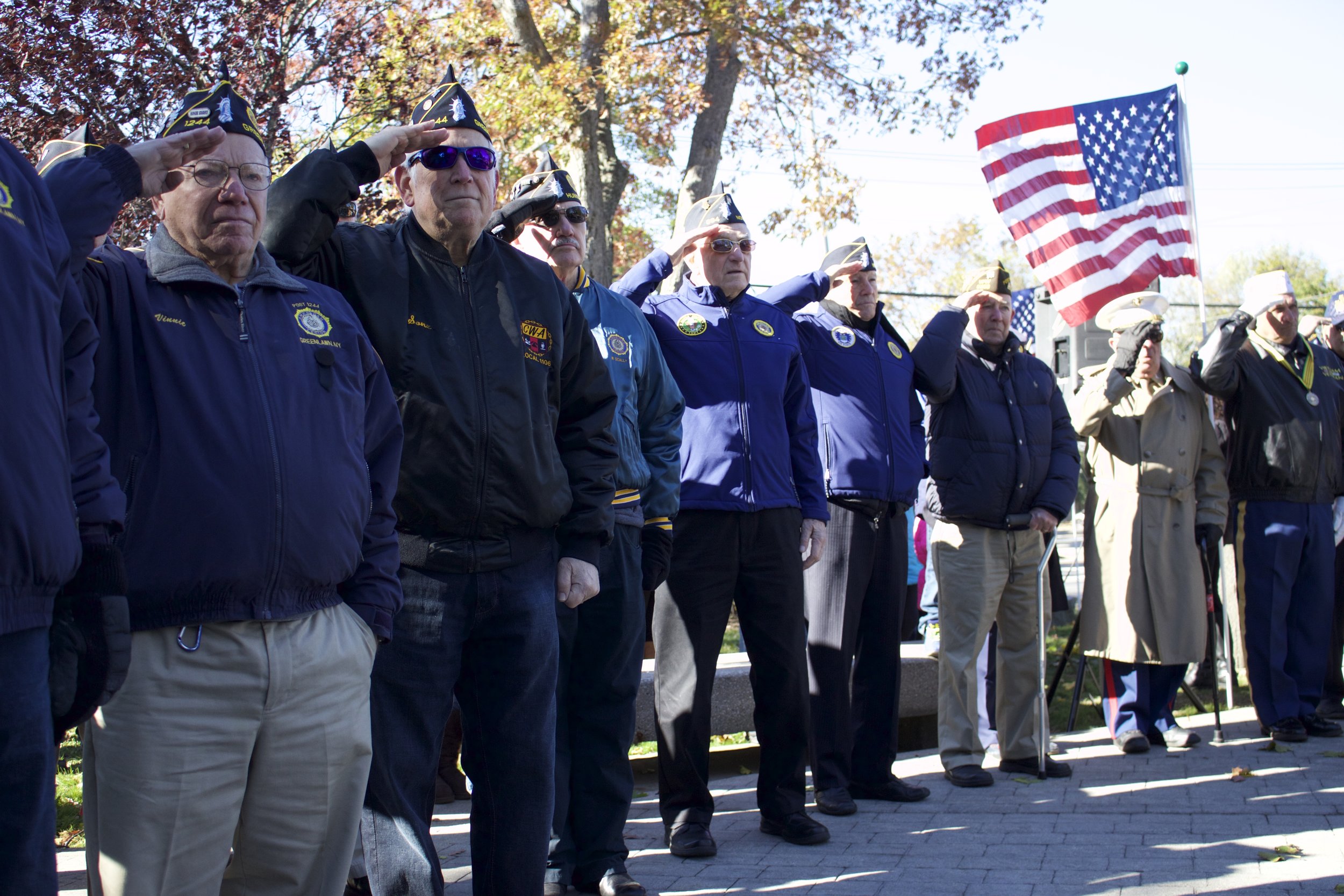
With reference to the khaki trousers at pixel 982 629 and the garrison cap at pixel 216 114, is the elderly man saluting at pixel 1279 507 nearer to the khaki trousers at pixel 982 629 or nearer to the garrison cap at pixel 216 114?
the khaki trousers at pixel 982 629

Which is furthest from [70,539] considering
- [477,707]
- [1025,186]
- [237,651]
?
[1025,186]

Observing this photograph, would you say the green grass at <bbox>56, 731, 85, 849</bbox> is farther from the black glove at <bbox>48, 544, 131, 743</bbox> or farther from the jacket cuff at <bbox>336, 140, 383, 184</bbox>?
the black glove at <bbox>48, 544, 131, 743</bbox>

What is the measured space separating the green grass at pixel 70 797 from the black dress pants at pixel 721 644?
2.17 metres

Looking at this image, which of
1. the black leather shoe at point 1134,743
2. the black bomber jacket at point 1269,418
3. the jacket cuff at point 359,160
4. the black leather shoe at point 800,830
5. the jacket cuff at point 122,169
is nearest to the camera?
the jacket cuff at point 122,169

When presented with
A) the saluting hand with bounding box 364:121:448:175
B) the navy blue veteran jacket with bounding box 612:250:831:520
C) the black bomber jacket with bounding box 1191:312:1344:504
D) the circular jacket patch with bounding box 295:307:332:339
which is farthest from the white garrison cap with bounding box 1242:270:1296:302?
the circular jacket patch with bounding box 295:307:332:339

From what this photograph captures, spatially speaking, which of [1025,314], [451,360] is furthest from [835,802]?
[1025,314]

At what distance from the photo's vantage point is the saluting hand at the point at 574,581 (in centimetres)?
357

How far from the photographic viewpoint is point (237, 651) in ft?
8.41

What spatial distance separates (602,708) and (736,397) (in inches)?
56.8

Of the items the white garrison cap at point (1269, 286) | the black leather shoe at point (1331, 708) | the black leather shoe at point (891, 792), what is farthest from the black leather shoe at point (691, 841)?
the white garrison cap at point (1269, 286)

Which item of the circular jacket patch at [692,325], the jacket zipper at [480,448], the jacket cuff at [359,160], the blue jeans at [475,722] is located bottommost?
the blue jeans at [475,722]

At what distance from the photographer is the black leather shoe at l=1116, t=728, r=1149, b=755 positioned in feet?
22.4

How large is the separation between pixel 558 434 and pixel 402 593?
711 mm

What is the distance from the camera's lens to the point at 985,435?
20.9 ft
